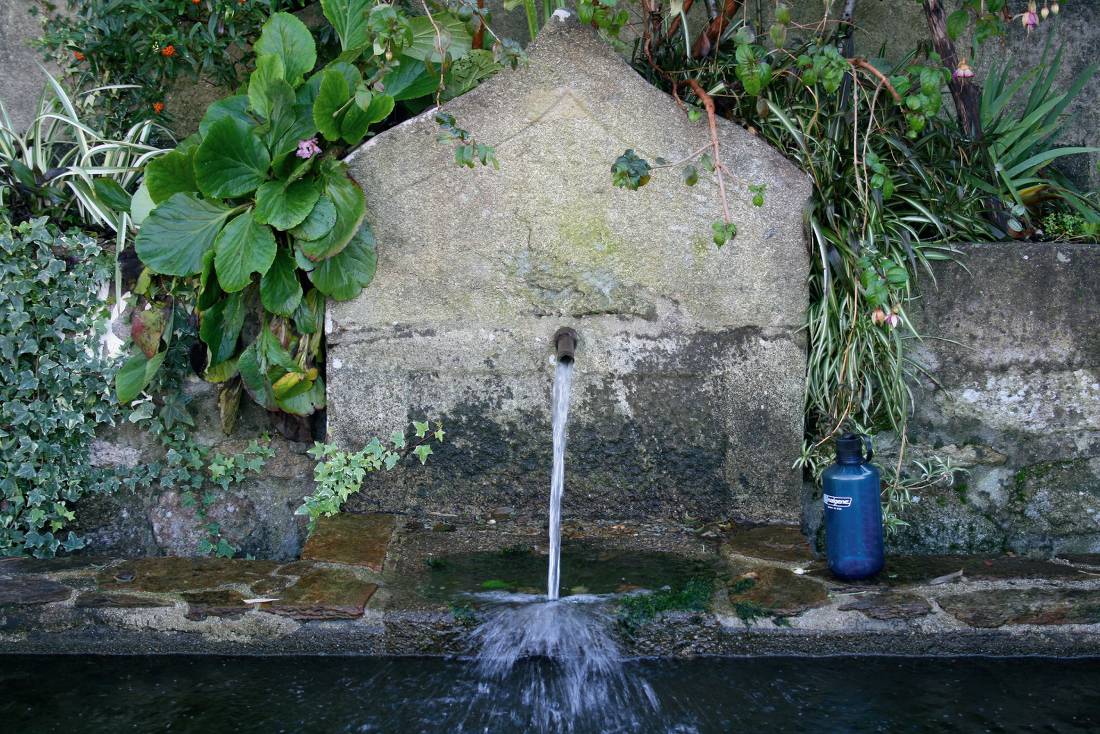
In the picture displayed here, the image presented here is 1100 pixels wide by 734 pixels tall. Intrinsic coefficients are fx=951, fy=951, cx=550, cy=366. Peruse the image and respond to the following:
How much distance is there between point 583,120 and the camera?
2932 mm

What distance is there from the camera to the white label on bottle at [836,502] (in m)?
2.62

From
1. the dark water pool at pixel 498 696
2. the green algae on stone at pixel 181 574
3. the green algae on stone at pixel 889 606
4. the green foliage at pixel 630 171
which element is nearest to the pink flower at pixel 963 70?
the green foliage at pixel 630 171

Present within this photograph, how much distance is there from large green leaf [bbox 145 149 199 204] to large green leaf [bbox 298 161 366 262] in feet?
1.33

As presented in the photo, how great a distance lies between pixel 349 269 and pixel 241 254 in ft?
1.05

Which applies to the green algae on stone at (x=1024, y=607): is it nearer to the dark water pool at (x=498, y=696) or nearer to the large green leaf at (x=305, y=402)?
the dark water pool at (x=498, y=696)

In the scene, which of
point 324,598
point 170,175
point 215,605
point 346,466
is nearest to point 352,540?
point 346,466

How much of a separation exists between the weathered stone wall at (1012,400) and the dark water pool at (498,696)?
72 centimetres

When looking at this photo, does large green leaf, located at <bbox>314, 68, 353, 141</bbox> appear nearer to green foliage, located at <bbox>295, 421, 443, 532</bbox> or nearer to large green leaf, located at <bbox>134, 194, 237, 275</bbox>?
large green leaf, located at <bbox>134, 194, 237, 275</bbox>

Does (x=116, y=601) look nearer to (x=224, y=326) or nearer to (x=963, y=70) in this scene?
(x=224, y=326)

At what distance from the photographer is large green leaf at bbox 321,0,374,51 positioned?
9.56 feet

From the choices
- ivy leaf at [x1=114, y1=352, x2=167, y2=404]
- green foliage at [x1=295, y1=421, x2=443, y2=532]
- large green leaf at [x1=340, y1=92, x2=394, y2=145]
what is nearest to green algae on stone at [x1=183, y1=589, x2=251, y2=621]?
green foliage at [x1=295, y1=421, x2=443, y2=532]

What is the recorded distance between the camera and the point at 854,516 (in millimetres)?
2621

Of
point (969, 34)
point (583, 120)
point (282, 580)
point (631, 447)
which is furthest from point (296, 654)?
point (969, 34)

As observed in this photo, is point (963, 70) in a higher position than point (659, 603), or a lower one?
higher
